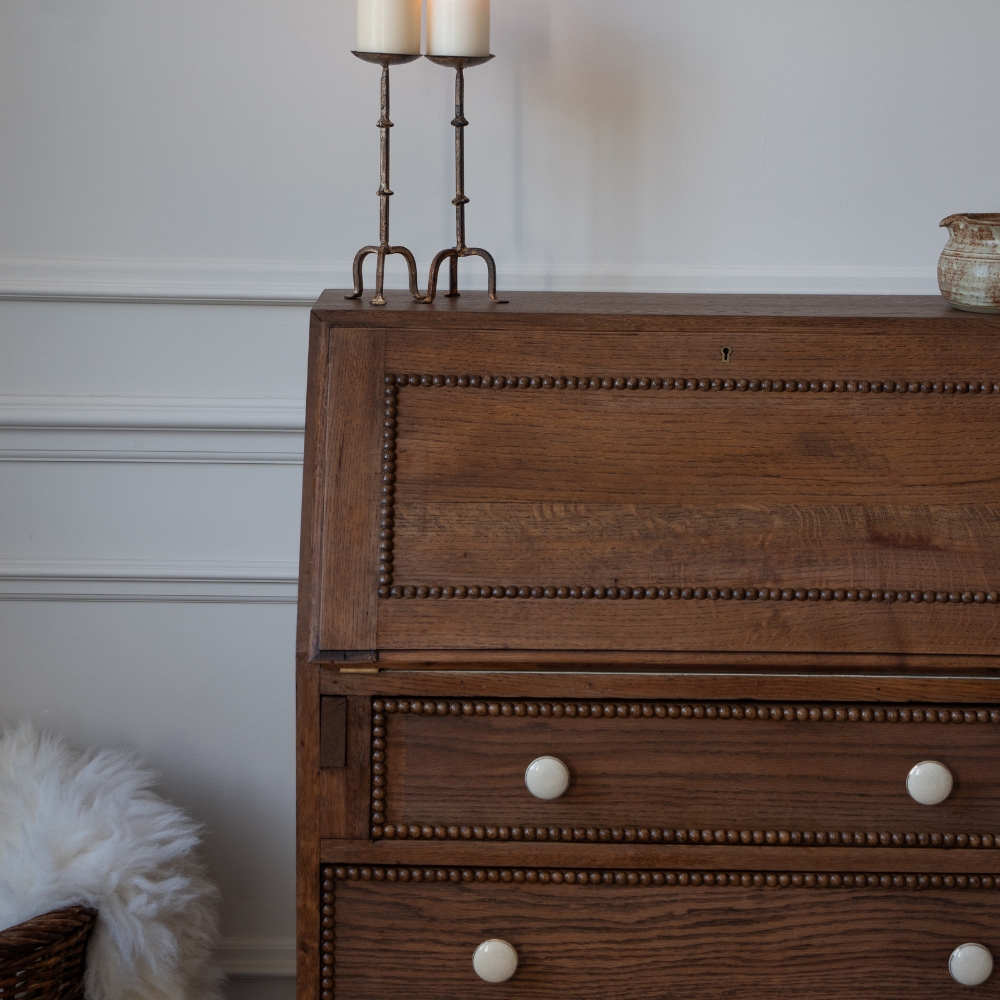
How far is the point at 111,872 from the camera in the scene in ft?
3.81

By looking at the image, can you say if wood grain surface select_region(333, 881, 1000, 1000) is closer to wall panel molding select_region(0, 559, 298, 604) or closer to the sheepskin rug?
the sheepskin rug

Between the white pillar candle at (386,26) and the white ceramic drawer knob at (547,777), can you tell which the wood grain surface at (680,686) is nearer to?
the white ceramic drawer knob at (547,777)

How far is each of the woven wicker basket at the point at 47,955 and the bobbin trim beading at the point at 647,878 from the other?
1.12 feet

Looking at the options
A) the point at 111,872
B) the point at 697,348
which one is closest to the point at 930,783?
the point at 697,348

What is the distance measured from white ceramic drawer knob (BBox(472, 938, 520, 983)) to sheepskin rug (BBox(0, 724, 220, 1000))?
1.42 feet

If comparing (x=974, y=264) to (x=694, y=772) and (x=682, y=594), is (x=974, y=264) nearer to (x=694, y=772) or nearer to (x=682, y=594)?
(x=682, y=594)

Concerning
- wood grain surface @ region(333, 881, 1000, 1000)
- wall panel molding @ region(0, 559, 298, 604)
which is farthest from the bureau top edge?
wood grain surface @ region(333, 881, 1000, 1000)

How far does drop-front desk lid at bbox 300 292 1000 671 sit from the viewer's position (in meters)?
1.02

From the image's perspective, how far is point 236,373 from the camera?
154cm

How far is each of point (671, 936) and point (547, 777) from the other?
240mm

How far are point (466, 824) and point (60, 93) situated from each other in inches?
49.8

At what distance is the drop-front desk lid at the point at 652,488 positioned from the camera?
1018mm

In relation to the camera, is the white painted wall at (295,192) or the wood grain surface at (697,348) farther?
the white painted wall at (295,192)

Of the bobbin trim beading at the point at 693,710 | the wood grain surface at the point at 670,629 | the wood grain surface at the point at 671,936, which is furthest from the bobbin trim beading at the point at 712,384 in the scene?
the wood grain surface at the point at 671,936
